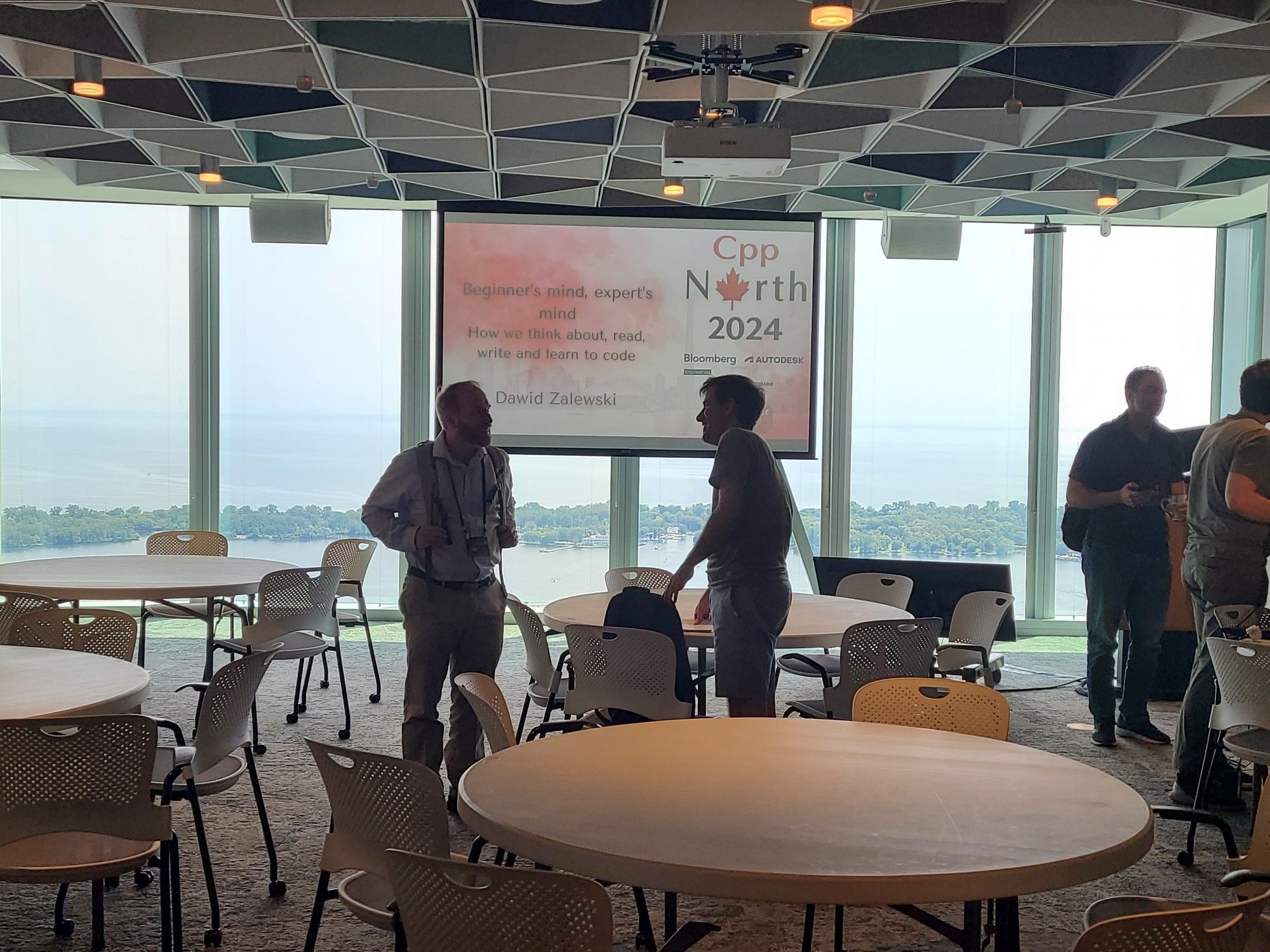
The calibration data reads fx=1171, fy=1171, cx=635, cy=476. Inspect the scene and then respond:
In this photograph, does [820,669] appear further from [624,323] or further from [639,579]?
[624,323]

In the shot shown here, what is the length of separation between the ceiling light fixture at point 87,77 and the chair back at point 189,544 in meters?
2.83

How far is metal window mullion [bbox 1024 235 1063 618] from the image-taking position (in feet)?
30.0

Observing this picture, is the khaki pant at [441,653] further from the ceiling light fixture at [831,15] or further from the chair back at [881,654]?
the ceiling light fixture at [831,15]

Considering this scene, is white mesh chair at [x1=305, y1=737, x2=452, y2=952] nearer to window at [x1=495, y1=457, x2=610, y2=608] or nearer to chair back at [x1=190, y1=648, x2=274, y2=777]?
chair back at [x1=190, y1=648, x2=274, y2=777]

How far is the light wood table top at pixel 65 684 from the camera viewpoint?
300cm

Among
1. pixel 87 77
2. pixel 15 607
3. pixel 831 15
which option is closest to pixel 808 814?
pixel 831 15

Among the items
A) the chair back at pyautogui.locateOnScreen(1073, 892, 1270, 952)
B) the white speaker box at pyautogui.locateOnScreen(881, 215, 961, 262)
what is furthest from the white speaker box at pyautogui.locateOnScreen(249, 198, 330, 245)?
the chair back at pyautogui.locateOnScreen(1073, 892, 1270, 952)

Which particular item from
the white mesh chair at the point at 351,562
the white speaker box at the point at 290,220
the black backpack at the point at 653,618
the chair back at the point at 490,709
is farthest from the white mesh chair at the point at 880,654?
the white speaker box at the point at 290,220

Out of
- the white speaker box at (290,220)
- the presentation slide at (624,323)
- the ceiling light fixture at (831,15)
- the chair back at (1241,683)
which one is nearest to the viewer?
the ceiling light fixture at (831,15)

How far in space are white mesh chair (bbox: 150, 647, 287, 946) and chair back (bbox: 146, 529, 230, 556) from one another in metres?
3.65

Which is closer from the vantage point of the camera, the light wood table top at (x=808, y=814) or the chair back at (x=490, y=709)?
the light wood table top at (x=808, y=814)

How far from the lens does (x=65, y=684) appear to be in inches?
129

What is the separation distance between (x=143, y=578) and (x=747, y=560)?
9.80ft

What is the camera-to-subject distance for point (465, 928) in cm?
188
